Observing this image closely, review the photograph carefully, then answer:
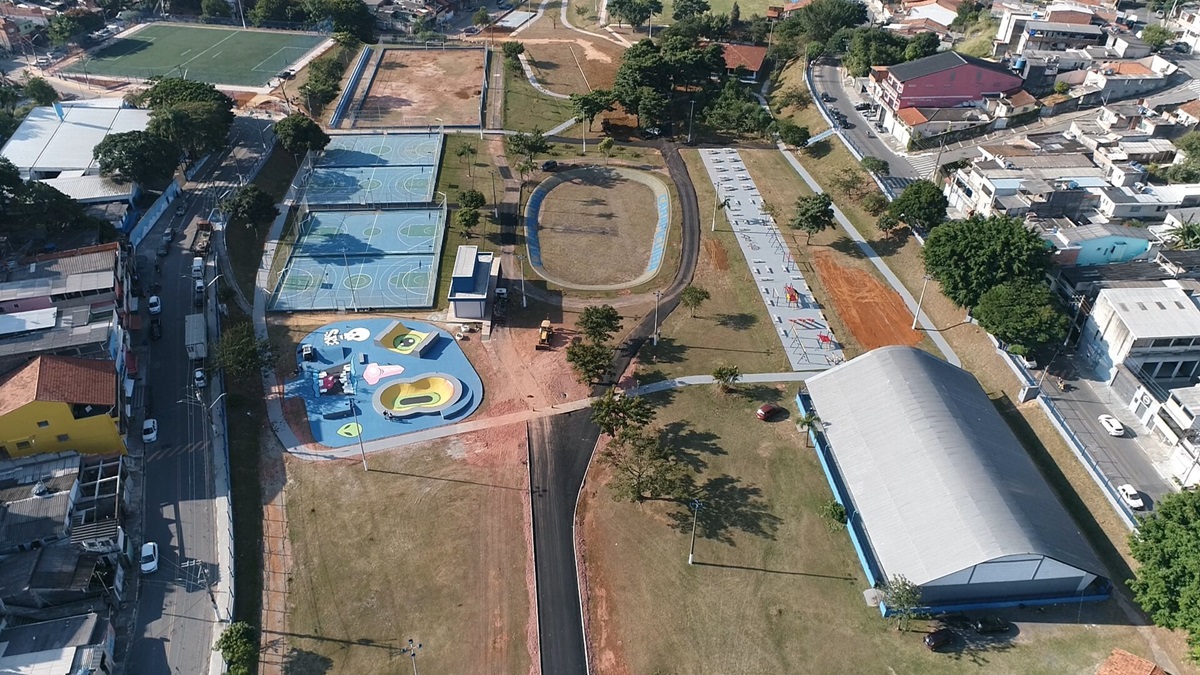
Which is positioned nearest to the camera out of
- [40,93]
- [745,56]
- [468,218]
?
[468,218]

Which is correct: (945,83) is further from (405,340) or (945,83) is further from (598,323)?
(405,340)

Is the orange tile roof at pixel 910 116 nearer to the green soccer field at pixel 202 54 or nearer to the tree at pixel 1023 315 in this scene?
the tree at pixel 1023 315

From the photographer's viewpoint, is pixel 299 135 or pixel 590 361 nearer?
pixel 590 361

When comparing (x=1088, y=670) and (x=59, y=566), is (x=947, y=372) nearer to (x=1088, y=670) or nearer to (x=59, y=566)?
(x=1088, y=670)

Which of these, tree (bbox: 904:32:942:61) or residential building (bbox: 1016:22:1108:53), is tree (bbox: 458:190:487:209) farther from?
residential building (bbox: 1016:22:1108:53)

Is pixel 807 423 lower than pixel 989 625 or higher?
higher

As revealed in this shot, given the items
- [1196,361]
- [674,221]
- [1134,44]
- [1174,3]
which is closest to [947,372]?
[1196,361]

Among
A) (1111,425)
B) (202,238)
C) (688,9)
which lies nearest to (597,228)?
(202,238)
